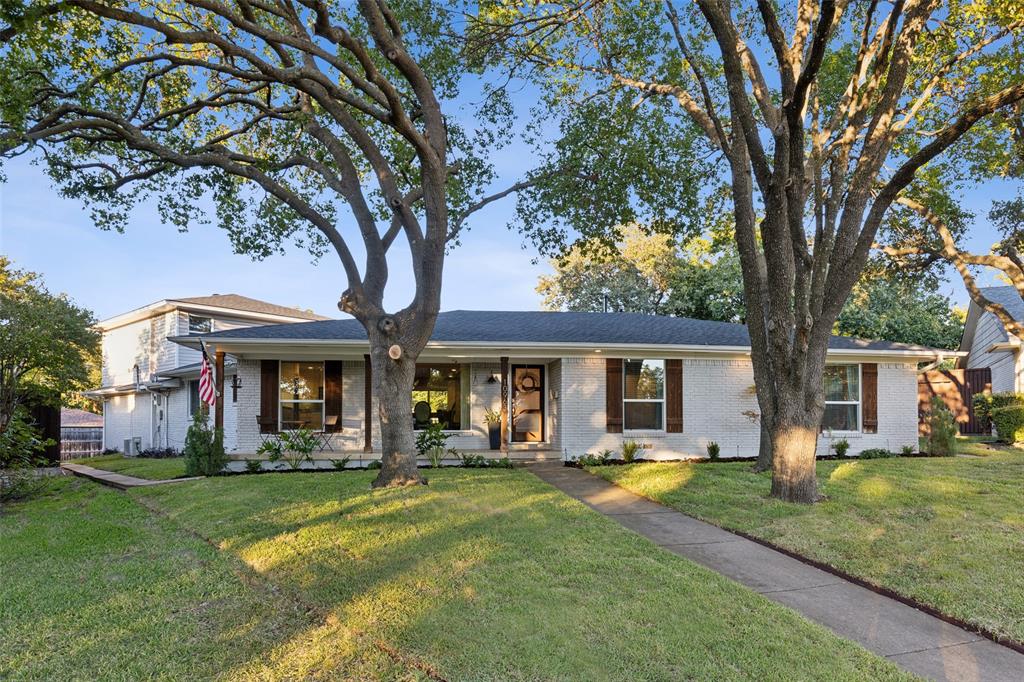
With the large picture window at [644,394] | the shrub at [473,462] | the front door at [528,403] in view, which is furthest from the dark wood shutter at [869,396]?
the shrub at [473,462]

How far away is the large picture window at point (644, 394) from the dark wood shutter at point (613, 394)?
0.21 metres

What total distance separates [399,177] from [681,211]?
19.6 ft

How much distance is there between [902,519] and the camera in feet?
22.9

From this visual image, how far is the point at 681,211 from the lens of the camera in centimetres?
1242

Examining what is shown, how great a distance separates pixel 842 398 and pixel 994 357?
37.8 feet

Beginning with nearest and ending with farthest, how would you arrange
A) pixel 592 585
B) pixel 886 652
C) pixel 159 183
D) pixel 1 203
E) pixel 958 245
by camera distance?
pixel 886 652, pixel 592 585, pixel 1 203, pixel 159 183, pixel 958 245

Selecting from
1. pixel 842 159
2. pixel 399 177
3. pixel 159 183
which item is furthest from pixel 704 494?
pixel 159 183

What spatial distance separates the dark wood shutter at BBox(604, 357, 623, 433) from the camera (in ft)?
43.8

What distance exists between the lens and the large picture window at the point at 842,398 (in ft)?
46.7

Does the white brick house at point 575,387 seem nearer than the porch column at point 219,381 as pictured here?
No

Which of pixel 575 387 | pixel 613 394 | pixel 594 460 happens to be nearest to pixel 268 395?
pixel 575 387

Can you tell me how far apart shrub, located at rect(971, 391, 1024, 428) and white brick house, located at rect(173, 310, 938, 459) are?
4.39 meters

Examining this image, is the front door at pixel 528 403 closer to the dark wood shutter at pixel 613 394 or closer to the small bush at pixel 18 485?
the dark wood shutter at pixel 613 394

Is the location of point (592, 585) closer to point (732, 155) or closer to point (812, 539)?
point (812, 539)
